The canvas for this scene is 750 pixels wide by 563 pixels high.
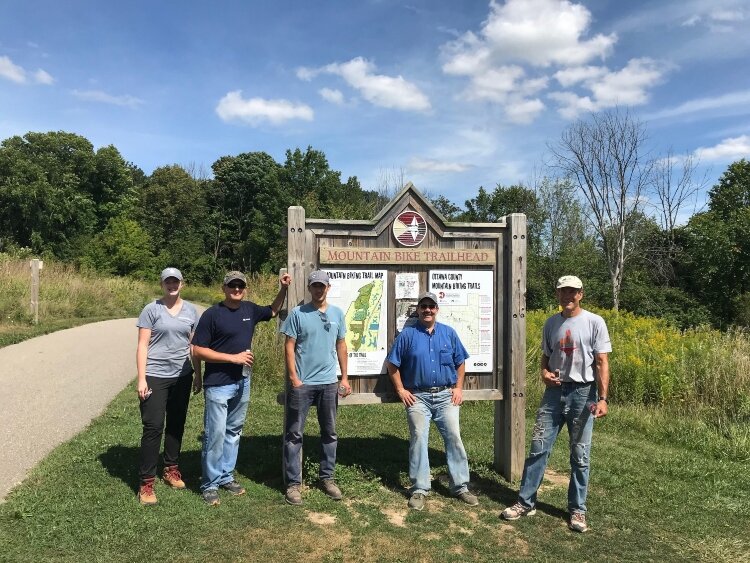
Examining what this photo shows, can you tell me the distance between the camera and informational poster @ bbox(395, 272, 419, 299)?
5078 millimetres

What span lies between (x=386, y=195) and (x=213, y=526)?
25.4 metres

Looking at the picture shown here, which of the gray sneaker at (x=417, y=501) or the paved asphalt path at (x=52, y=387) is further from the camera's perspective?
the paved asphalt path at (x=52, y=387)

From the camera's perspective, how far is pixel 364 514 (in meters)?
4.35

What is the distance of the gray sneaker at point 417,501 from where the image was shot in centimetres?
447

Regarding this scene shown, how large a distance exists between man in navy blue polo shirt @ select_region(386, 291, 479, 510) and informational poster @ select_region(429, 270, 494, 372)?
1.34 ft

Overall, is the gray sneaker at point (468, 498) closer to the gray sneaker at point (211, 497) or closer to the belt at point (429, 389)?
the belt at point (429, 389)

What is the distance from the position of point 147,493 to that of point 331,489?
4.67ft

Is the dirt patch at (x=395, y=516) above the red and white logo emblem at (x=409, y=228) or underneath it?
underneath

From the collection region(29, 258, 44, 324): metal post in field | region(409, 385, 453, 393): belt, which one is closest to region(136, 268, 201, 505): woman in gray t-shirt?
region(409, 385, 453, 393): belt

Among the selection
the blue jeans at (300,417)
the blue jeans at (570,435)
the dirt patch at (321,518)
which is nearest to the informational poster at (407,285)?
the blue jeans at (300,417)

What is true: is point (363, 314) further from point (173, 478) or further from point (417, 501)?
point (173, 478)

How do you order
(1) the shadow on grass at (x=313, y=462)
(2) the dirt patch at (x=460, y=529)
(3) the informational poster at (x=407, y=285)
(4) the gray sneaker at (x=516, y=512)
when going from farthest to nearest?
1. (3) the informational poster at (x=407, y=285)
2. (1) the shadow on grass at (x=313, y=462)
3. (4) the gray sneaker at (x=516, y=512)
4. (2) the dirt patch at (x=460, y=529)

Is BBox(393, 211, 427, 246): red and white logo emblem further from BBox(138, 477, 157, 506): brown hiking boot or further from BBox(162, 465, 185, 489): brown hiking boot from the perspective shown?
BBox(138, 477, 157, 506): brown hiking boot

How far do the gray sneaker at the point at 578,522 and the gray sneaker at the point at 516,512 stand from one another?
1.00 ft
